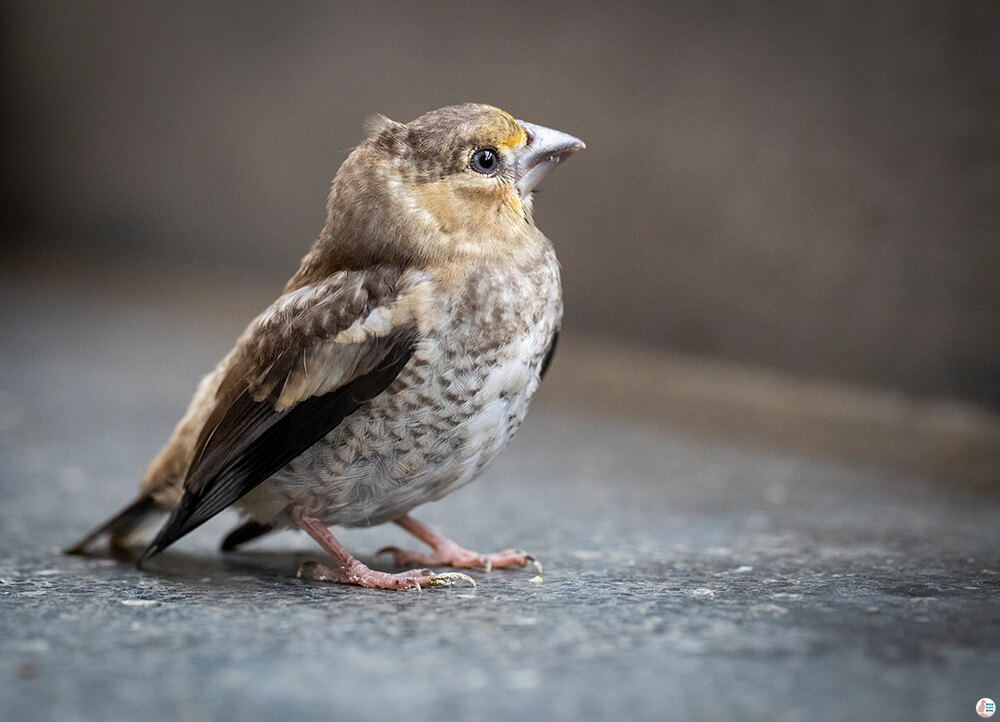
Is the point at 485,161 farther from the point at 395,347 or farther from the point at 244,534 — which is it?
the point at 244,534

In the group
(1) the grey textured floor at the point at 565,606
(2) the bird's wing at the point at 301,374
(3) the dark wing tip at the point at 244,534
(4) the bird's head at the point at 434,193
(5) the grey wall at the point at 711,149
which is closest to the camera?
(1) the grey textured floor at the point at 565,606

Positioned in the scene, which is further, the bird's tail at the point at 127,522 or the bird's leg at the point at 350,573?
the bird's tail at the point at 127,522

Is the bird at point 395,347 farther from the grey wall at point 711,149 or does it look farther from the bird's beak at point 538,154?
the grey wall at point 711,149

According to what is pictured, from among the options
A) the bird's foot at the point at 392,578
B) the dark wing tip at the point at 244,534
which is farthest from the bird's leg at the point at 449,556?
the dark wing tip at the point at 244,534

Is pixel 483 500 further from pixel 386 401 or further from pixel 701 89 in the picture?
pixel 701 89

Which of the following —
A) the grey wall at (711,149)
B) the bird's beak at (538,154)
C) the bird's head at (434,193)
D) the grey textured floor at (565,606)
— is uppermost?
the grey wall at (711,149)

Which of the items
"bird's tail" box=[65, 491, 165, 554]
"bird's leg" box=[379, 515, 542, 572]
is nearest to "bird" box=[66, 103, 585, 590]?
"bird's leg" box=[379, 515, 542, 572]

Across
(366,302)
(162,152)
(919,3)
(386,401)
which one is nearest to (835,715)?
(386,401)

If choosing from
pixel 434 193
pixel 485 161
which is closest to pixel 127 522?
pixel 434 193
